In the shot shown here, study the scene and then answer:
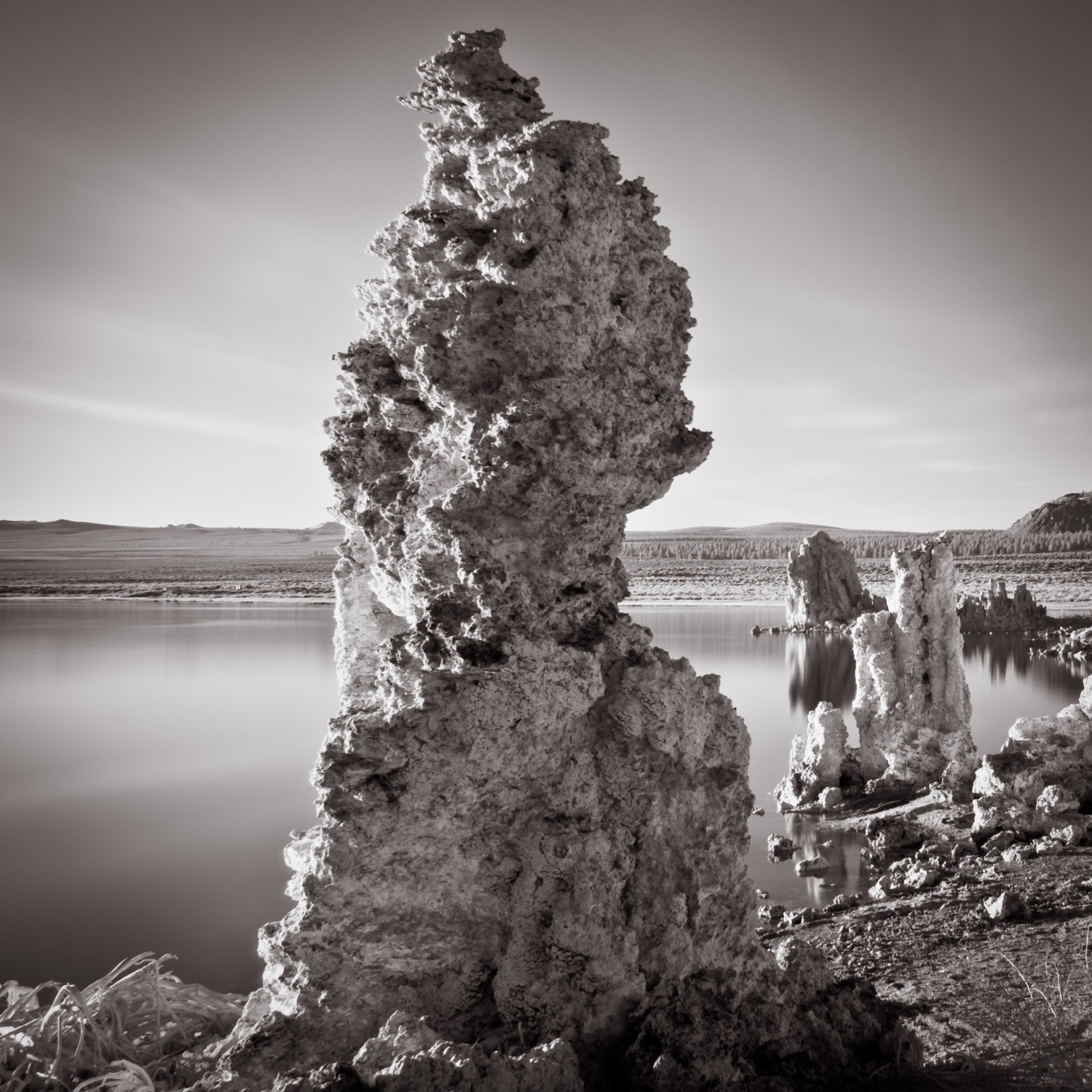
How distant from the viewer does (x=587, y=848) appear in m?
2.61

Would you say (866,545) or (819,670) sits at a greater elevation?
(866,545)

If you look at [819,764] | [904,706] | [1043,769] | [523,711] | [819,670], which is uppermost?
[523,711]

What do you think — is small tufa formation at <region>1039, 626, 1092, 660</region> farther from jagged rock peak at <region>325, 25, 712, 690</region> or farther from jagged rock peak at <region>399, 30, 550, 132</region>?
jagged rock peak at <region>399, 30, 550, 132</region>

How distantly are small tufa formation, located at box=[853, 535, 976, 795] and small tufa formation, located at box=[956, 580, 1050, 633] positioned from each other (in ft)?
71.1

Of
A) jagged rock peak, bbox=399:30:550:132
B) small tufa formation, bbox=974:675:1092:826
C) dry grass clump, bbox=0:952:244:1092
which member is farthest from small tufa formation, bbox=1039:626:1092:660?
dry grass clump, bbox=0:952:244:1092

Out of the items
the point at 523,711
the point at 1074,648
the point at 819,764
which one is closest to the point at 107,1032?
the point at 523,711

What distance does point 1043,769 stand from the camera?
304 inches

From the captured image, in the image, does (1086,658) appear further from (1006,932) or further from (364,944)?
(364,944)

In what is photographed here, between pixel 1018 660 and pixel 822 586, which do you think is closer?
pixel 1018 660

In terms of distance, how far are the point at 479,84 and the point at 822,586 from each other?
34.3 meters

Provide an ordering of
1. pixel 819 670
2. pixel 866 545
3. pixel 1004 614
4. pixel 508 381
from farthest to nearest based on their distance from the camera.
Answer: pixel 866 545, pixel 1004 614, pixel 819 670, pixel 508 381

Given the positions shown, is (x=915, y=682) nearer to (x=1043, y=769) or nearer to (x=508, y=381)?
(x=1043, y=769)

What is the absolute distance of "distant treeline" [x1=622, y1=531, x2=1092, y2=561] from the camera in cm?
7231

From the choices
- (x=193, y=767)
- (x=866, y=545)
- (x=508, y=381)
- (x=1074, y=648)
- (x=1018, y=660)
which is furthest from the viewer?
(x=866, y=545)
